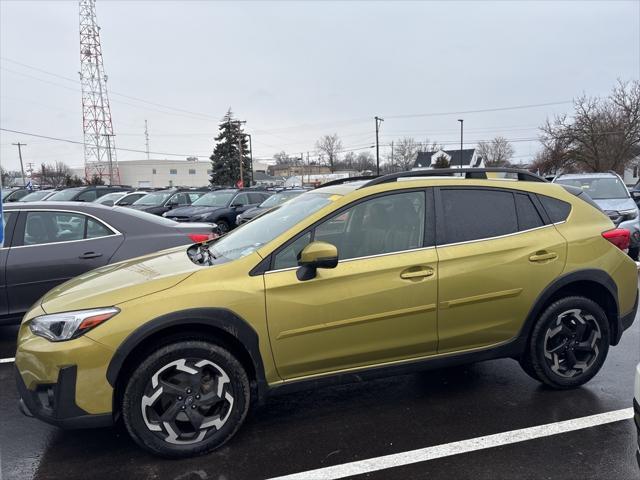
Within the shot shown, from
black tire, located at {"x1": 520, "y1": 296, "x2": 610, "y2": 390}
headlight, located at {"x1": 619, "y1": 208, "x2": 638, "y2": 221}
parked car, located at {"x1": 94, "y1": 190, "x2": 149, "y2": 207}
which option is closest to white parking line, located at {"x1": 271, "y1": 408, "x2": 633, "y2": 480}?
black tire, located at {"x1": 520, "y1": 296, "x2": 610, "y2": 390}

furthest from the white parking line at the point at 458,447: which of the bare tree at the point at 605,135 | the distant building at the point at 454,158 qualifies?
the distant building at the point at 454,158

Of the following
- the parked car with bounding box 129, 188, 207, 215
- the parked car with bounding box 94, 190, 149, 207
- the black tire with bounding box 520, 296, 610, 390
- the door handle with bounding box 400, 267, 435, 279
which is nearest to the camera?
the door handle with bounding box 400, 267, 435, 279

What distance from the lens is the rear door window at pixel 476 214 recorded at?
3596mm

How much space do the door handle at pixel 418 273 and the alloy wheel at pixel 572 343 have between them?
3.86 ft

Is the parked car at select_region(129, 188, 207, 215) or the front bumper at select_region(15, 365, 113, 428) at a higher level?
the parked car at select_region(129, 188, 207, 215)

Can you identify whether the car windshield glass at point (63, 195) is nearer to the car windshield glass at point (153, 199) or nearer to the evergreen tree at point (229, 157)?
the car windshield glass at point (153, 199)

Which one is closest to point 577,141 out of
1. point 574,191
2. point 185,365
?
point 574,191

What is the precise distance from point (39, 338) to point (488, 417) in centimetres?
304

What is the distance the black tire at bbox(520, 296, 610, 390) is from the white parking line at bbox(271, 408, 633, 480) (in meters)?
0.40

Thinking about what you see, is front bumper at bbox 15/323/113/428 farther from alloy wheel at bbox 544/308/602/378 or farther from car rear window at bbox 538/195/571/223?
car rear window at bbox 538/195/571/223

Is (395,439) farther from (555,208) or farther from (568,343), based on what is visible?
(555,208)

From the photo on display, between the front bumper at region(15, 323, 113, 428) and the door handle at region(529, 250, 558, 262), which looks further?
the door handle at region(529, 250, 558, 262)

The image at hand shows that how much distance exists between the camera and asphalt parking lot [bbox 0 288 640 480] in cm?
289

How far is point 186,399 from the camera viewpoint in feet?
9.83
